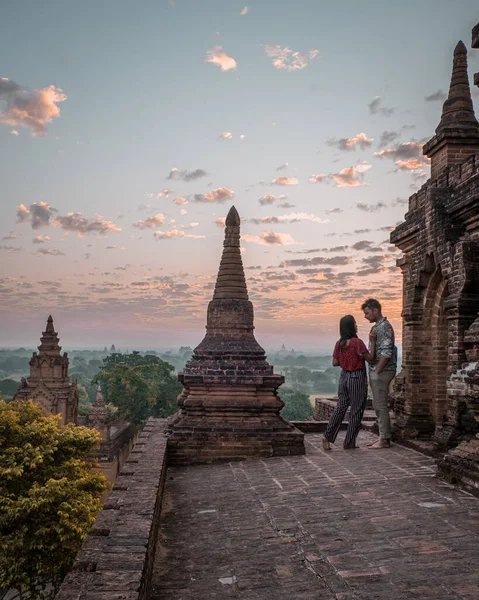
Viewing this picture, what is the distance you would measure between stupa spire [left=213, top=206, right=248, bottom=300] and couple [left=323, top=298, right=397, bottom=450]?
2551mm

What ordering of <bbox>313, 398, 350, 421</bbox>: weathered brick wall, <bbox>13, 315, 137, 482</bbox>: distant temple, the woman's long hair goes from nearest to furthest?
A: the woman's long hair, <bbox>313, 398, 350, 421</bbox>: weathered brick wall, <bbox>13, 315, 137, 482</bbox>: distant temple

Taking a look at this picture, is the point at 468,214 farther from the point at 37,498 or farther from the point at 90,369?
the point at 90,369

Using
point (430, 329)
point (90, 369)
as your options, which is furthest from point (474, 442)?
point (90, 369)

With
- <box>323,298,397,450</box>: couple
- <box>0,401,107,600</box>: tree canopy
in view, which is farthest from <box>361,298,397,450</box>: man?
<box>0,401,107,600</box>: tree canopy

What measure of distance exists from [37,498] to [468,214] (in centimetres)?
1186

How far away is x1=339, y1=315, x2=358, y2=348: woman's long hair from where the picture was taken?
9.41 metres

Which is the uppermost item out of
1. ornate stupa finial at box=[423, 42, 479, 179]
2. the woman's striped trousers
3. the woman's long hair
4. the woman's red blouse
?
ornate stupa finial at box=[423, 42, 479, 179]

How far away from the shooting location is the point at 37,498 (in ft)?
46.0

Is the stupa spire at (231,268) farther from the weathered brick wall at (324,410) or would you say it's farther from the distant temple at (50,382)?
the distant temple at (50,382)

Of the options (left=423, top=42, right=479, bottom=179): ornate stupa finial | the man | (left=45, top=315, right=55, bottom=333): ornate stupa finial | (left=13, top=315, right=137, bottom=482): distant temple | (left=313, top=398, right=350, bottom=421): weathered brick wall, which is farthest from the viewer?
(left=45, top=315, right=55, bottom=333): ornate stupa finial

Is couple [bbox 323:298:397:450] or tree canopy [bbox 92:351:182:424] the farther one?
tree canopy [bbox 92:351:182:424]

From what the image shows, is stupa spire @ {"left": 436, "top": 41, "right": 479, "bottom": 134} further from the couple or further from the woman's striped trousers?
the woman's striped trousers

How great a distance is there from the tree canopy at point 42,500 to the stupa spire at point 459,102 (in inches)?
478

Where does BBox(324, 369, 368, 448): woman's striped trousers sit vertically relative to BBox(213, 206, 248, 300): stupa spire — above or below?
below
